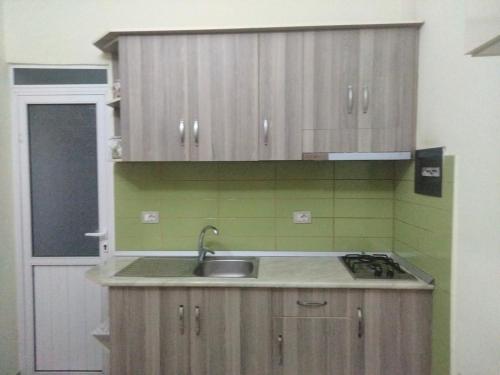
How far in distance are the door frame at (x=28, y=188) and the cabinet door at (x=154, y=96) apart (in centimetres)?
43

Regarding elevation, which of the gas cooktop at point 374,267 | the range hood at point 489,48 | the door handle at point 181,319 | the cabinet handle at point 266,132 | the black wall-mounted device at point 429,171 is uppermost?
the range hood at point 489,48

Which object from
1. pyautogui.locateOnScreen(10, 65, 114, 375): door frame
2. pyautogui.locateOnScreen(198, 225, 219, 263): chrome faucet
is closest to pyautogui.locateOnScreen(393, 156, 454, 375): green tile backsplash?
pyautogui.locateOnScreen(198, 225, 219, 263): chrome faucet

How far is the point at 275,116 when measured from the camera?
180 cm

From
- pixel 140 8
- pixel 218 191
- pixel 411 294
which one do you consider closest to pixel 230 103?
pixel 218 191

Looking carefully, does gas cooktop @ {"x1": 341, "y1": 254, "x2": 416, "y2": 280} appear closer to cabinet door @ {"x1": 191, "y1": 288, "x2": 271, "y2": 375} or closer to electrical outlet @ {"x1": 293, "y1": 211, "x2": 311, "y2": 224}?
electrical outlet @ {"x1": 293, "y1": 211, "x2": 311, "y2": 224}

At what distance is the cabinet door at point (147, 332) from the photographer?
169 centimetres

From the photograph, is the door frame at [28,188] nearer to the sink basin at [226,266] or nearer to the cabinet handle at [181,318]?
the sink basin at [226,266]

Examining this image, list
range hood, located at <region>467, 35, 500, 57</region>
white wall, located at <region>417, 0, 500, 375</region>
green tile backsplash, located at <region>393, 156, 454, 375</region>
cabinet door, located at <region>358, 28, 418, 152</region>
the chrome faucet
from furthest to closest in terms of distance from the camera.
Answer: the chrome faucet < cabinet door, located at <region>358, 28, 418, 152</region> < green tile backsplash, located at <region>393, 156, 454, 375</region> < white wall, located at <region>417, 0, 500, 375</region> < range hood, located at <region>467, 35, 500, 57</region>

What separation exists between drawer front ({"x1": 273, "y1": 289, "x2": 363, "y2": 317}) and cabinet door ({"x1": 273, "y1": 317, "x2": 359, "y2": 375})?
3 centimetres

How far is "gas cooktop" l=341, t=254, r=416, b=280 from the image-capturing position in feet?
5.59

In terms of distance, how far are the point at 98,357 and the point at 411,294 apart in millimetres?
2254

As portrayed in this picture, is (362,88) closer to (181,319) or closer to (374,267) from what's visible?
(374,267)

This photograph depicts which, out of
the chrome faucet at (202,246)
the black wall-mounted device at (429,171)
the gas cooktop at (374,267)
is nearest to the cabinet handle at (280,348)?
the gas cooktop at (374,267)

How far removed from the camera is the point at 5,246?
6.89 feet
